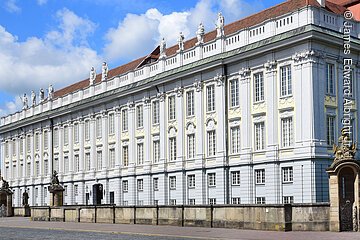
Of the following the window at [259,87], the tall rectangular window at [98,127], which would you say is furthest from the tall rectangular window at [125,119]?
the window at [259,87]

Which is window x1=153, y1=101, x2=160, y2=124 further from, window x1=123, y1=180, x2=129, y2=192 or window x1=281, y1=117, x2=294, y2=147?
window x1=281, y1=117, x2=294, y2=147

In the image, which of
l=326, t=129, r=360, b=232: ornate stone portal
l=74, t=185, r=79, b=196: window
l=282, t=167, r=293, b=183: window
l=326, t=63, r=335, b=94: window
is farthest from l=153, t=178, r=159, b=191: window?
l=326, t=129, r=360, b=232: ornate stone portal

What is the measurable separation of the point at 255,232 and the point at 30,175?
58.6 meters

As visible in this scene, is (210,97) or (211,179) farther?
(210,97)

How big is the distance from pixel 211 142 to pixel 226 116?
9.76ft

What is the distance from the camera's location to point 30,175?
8675 cm

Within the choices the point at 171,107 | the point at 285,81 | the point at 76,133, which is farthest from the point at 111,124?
the point at 285,81

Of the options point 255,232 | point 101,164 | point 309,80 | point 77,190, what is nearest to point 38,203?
point 77,190

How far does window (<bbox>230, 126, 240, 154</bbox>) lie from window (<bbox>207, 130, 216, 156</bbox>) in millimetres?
2308

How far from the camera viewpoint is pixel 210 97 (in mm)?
54656

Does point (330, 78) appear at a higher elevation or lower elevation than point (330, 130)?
higher

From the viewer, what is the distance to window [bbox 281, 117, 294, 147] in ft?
153

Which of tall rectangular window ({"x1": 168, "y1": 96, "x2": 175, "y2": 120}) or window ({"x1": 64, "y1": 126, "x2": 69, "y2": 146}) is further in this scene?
window ({"x1": 64, "y1": 126, "x2": 69, "y2": 146})

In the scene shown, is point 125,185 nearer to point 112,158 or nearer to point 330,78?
point 112,158
